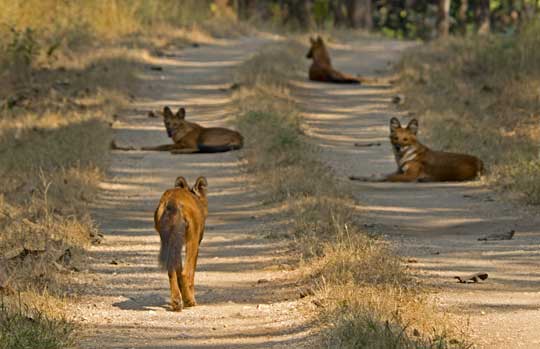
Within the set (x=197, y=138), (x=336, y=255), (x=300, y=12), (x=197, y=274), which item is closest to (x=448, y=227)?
(x=197, y=274)

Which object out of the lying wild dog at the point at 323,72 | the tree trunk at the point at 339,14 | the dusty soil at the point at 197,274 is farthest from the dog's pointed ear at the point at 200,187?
the tree trunk at the point at 339,14

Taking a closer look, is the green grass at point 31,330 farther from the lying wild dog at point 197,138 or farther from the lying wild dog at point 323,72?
the lying wild dog at point 323,72

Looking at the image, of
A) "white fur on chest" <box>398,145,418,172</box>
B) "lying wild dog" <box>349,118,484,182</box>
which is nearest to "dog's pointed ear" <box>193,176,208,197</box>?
"lying wild dog" <box>349,118,484,182</box>

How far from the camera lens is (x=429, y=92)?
22.2 metres

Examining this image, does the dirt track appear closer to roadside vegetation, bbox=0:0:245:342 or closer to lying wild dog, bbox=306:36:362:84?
roadside vegetation, bbox=0:0:245:342

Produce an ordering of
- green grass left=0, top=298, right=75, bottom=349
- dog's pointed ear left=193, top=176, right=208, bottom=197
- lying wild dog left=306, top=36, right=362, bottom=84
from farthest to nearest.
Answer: lying wild dog left=306, top=36, right=362, bottom=84, dog's pointed ear left=193, top=176, right=208, bottom=197, green grass left=0, top=298, right=75, bottom=349

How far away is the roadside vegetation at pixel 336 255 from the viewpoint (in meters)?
6.99

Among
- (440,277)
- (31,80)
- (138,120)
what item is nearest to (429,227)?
(440,277)

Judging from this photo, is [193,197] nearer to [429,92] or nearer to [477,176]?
Result: [477,176]

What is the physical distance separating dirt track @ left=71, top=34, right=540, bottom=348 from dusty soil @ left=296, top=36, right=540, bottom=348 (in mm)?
16

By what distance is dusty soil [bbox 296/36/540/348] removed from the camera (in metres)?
8.08

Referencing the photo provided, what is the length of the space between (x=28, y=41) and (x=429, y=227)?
1254 centimetres

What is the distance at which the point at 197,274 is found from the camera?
9.88 metres

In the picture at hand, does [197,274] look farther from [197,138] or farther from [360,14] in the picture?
[360,14]
